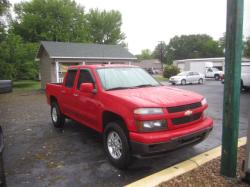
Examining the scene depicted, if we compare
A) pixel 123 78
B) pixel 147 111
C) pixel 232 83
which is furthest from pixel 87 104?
pixel 232 83

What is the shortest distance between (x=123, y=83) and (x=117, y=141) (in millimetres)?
1290

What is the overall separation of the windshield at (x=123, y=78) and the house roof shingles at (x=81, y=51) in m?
15.2

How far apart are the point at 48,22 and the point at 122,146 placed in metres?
41.1

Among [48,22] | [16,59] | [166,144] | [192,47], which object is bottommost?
[166,144]

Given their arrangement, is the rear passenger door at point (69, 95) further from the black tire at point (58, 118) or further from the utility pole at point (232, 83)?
the utility pole at point (232, 83)

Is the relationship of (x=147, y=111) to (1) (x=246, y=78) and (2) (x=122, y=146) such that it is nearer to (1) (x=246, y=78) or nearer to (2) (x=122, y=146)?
(2) (x=122, y=146)

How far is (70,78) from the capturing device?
227 inches

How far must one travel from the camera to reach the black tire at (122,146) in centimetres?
355

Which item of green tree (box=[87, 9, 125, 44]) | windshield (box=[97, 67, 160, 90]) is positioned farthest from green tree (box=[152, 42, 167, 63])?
windshield (box=[97, 67, 160, 90])

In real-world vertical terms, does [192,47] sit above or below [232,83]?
above

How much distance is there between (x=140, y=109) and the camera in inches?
131

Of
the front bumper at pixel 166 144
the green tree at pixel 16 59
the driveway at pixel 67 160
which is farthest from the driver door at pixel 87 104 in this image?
the green tree at pixel 16 59

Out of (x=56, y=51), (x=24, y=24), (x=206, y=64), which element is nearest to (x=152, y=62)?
(x=206, y=64)

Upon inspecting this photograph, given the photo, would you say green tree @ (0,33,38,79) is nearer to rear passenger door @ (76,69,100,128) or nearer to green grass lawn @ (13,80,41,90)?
green grass lawn @ (13,80,41,90)
